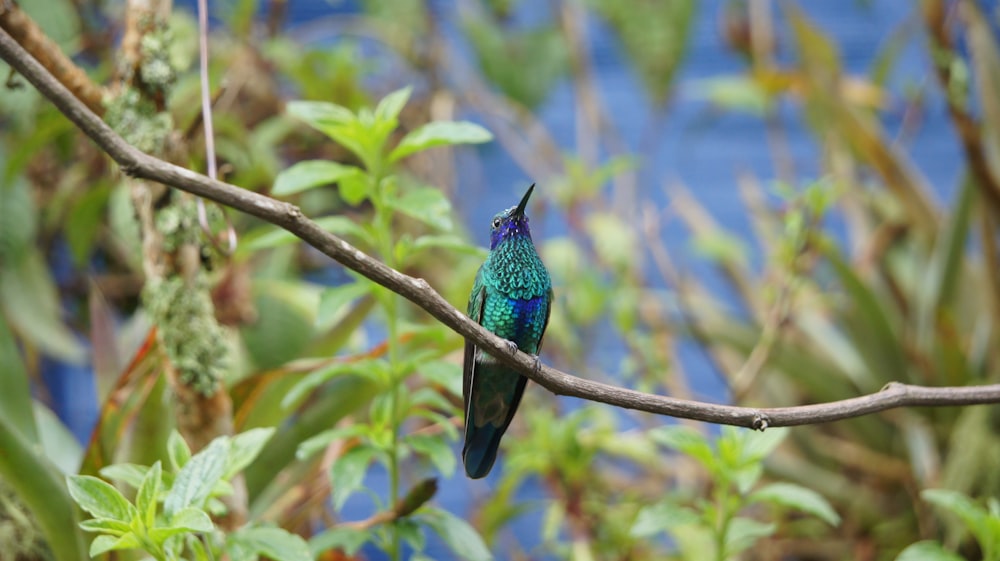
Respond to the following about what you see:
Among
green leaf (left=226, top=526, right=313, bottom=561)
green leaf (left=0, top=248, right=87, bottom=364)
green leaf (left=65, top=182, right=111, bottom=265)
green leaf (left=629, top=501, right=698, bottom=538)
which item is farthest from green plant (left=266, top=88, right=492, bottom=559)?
green leaf (left=0, top=248, right=87, bottom=364)

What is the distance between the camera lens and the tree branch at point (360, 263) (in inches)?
33.4

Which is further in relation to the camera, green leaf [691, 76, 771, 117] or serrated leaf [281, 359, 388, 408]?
green leaf [691, 76, 771, 117]

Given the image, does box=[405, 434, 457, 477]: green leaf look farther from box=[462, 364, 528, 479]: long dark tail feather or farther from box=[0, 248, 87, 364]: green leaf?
box=[0, 248, 87, 364]: green leaf

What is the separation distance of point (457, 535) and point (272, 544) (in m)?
0.30

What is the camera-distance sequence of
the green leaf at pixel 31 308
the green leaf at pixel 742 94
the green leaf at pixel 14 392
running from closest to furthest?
1. the green leaf at pixel 14 392
2. the green leaf at pixel 31 308
3. the green leaf at pixel 742 94

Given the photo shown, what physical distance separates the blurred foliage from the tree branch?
285mm

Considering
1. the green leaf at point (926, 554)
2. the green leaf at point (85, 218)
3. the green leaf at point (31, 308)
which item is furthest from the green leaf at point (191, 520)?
the green leaf at point (31, 308)

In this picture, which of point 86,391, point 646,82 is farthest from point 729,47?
point 86,391

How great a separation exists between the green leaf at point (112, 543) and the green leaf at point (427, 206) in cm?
53

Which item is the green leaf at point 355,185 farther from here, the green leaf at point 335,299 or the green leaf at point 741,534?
the green leaf at point 741,534

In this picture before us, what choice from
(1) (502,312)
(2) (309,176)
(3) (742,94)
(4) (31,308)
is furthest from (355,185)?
(3) (742,94)

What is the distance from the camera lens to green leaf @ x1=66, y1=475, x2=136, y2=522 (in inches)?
40.0

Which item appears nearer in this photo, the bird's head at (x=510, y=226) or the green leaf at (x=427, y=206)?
the green leaf at (x=427, y=206)

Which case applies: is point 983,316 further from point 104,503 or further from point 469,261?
point 104,503
